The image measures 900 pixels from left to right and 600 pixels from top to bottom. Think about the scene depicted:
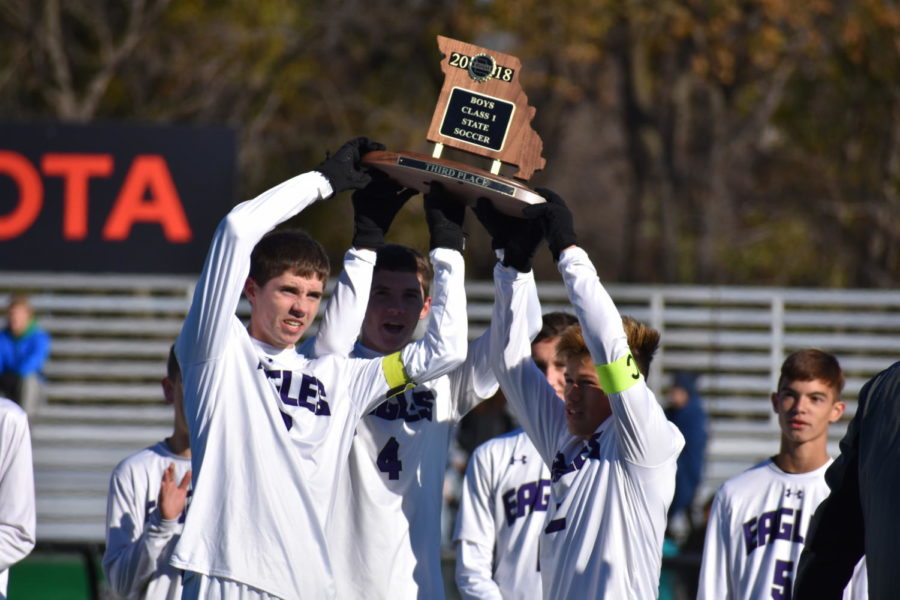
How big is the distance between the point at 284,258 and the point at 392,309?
773 mm

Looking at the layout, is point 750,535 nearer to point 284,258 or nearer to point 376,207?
point 376,207

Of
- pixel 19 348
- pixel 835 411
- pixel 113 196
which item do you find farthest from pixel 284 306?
pixel 19 348

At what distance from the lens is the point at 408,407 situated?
4934mm

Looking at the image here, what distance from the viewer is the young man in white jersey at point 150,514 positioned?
4609 millimetres

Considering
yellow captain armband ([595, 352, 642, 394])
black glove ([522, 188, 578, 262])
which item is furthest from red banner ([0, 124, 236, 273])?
yellow captain armband ([595, 352, 642, 394])

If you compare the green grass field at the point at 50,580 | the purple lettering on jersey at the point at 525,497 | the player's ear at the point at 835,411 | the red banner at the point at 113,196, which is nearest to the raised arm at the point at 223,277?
the purple lettering on jersey at the point at 525,497

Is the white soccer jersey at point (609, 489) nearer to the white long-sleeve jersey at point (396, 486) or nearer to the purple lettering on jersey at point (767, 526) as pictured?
the white long-sleeve jersey at point (396, 486)

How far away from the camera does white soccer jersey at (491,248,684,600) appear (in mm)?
4129

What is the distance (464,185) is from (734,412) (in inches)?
498

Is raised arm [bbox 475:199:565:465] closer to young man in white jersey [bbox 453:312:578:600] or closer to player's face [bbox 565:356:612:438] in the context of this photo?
player's face [bbox 565:356:612:438]

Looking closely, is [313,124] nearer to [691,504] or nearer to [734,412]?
[734,412]

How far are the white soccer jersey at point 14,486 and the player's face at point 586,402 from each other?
6.28ft

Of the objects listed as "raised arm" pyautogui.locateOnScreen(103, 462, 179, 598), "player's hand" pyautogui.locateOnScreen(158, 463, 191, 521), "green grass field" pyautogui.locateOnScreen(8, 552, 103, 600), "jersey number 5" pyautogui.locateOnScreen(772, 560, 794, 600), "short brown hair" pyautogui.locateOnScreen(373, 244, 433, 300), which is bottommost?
"green grass field" pyautogui.locateOnScreen(8, 552, 103, 600)

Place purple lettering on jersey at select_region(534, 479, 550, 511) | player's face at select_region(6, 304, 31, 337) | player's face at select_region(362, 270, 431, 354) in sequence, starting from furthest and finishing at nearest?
player's face at select_region(6, 304, 31, 337) → purple lettering on jersey at select_region(534, 479, 550, 511) → player's face at select_region(362, 270, 431, 354)
